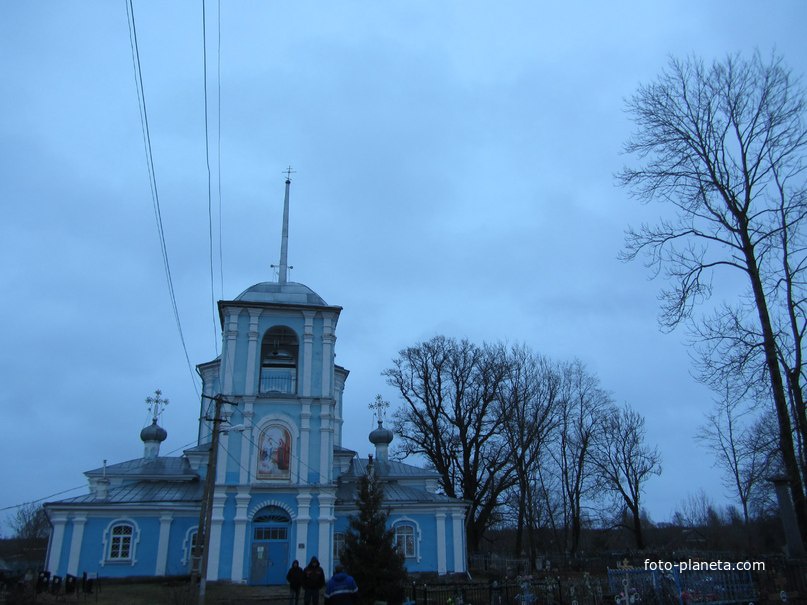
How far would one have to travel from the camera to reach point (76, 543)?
26.3m

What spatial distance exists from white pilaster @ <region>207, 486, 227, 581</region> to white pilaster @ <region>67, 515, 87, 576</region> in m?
5.64

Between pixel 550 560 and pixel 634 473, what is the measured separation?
822 centimetres

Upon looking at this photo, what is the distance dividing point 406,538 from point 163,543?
10.3 m

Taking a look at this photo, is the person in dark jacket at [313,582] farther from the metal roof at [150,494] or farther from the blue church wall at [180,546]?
the metal roof at [150,494]

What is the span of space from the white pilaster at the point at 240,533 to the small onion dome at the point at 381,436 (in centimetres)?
1068

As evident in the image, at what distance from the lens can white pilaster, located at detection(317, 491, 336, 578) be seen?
84.5 feet

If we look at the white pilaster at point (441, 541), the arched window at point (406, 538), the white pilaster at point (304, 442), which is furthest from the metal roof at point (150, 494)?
the white pilaster at point (441, 541)

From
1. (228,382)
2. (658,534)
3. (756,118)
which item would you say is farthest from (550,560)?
(658,534)

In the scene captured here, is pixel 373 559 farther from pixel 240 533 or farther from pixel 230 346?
pixel 230 346

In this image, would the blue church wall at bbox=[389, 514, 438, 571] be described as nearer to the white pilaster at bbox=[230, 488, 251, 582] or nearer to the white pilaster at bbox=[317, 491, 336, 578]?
the white pilaster at bbox=[317, 491, 336, 578]

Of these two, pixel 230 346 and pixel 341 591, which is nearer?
pixel 341 591

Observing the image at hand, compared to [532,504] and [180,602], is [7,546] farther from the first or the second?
[180,602]

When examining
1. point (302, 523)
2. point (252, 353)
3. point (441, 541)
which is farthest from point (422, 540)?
point (252, 353)

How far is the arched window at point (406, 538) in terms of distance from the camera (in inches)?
1147
